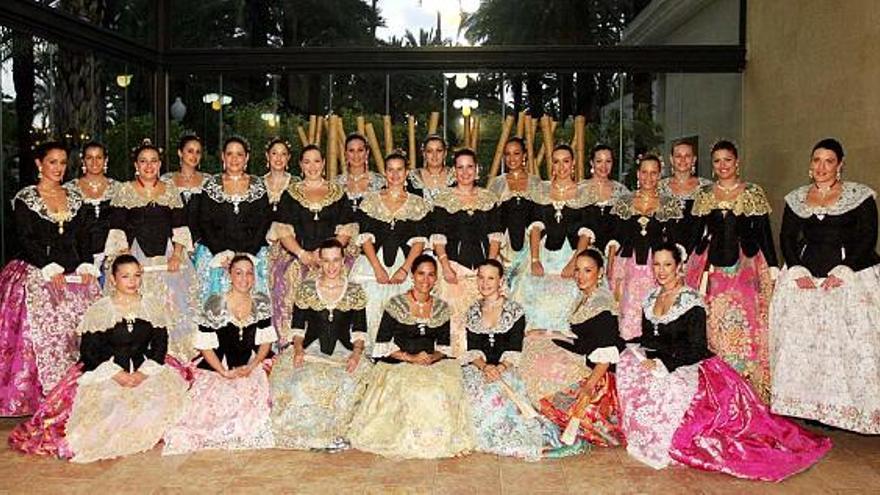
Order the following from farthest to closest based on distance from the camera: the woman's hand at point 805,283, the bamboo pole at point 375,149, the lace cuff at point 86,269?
the bamboo pole at point 375,149 < the lace cuff at point 86,269 < the woman's hand at point 805,283

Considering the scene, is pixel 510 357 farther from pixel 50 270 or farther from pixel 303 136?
pixel 303 136

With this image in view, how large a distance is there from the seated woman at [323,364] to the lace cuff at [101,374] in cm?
84

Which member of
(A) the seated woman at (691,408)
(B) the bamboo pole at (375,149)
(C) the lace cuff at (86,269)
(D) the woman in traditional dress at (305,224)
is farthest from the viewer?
(B) the bamboo pole at (375,149)

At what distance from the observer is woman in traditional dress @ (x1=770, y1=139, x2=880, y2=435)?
16.1 ft

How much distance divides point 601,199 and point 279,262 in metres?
2.16

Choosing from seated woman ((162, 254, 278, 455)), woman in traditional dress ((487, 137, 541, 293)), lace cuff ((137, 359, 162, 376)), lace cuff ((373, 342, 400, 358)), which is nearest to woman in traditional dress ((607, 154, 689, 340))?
woman in traditional dress ((487, 137, 541, 293))

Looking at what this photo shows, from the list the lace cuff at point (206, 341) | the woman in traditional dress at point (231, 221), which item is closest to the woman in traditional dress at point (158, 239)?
the woman in traditional dress at point (231, 221)

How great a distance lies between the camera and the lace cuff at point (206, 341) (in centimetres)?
497

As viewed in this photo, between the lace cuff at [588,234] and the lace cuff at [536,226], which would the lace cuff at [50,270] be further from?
the lace cuff at [588,234]

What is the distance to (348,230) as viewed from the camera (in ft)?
19.1

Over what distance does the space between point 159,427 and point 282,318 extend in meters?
1.28

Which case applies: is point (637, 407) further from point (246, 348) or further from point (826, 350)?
point (246, 348)

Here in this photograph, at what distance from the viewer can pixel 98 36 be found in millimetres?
6883

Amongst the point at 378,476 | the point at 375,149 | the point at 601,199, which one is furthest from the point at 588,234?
the point at 378,476
